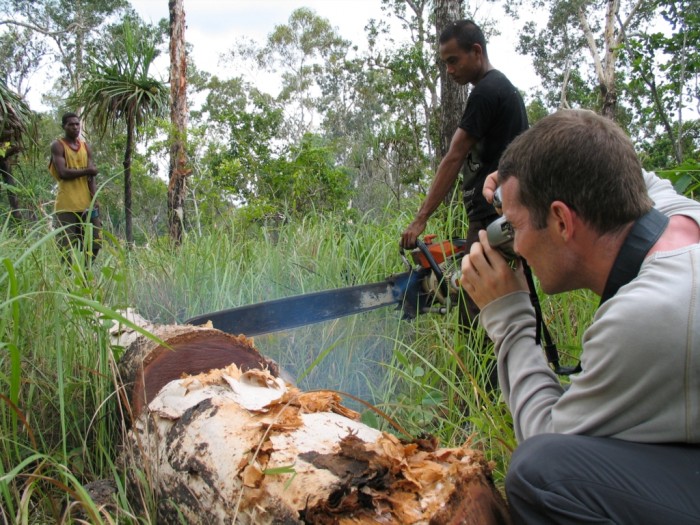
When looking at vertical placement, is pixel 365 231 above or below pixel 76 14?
below

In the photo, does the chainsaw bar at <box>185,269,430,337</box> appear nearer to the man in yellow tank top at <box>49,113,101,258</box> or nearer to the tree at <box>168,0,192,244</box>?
the man in yellow tank top at <box>49,113,101,258</box>

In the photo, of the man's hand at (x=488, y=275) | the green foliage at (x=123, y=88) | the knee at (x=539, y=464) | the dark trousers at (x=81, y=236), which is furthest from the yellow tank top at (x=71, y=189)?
the knee at (x=539, y=464)

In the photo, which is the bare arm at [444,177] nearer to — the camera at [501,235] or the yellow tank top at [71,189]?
the camera at [501,235]

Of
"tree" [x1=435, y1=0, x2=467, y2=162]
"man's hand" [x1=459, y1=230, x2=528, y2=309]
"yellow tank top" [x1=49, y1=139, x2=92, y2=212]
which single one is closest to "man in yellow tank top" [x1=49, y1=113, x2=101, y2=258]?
"yellow tank top" [x1=49, y1=139, x2=92, y2=212]

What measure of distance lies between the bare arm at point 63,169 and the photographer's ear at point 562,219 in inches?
212

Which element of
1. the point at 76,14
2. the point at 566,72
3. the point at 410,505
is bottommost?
the point at 410,505

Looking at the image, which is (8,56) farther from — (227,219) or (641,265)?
(641,265)

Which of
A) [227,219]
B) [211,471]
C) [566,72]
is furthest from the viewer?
[566,72]

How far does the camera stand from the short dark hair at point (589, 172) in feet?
4.21

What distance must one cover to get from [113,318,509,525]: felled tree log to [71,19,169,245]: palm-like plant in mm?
7759

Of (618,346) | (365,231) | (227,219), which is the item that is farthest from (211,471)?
(227,219)

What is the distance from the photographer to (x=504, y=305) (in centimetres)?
160

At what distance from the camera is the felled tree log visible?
1296mm

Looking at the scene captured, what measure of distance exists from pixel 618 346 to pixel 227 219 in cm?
426
